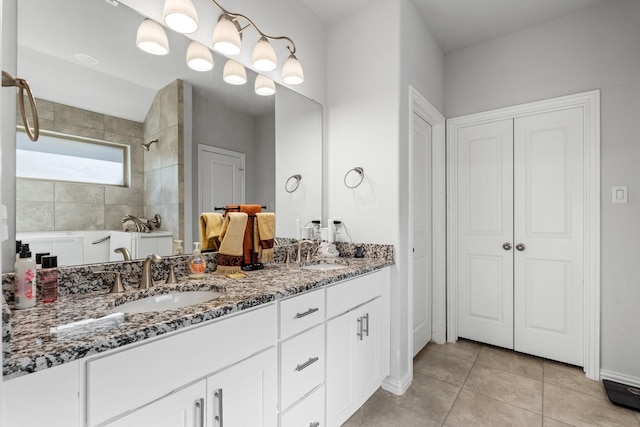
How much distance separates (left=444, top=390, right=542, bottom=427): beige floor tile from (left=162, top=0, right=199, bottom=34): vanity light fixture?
8.15 feet

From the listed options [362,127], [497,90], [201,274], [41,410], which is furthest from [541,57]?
[41,410]

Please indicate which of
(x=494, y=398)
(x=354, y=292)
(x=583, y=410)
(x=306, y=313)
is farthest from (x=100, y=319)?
(x=583, y=410)

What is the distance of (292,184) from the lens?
2.28 m

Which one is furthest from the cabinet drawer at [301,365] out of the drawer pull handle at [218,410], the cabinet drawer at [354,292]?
the drawer pull handle at [218,410]

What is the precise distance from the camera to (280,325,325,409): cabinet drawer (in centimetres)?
134

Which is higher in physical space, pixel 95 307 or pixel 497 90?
pixel 497 90

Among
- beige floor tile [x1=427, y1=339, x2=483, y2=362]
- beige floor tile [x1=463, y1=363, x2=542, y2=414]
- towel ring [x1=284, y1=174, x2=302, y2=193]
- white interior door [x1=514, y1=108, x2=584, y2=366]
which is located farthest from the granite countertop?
white interior door [x1=514, y1=108, x2=584, y2=366]

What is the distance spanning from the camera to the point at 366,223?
2297 mm

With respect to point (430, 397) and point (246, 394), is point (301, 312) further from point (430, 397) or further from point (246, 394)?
point (430, 397)

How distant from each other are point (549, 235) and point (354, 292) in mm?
1823

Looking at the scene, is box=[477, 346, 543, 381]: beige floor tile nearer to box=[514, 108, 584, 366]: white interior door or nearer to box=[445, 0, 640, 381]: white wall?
box=[514, 108, 584, 366]: white interior door

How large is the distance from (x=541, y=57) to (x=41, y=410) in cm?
347

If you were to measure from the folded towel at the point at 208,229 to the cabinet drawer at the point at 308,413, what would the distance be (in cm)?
87

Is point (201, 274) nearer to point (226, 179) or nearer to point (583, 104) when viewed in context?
point (226, 179)
